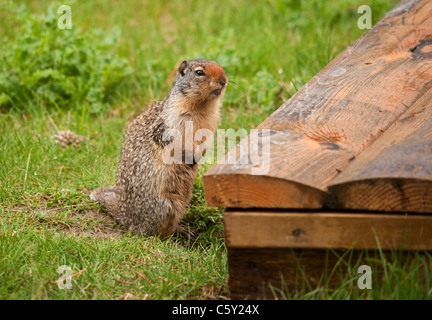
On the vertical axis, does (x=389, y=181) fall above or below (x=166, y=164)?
below

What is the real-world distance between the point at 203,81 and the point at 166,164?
559 mm

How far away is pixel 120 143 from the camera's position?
483 cm

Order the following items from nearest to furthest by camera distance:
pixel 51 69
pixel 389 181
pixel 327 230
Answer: pixel 389 181, pixel 327 230, pixel 51 69

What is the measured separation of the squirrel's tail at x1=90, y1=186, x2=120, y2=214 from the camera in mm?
3865

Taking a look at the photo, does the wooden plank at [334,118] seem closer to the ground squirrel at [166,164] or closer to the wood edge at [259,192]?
A: the wood edge at [259,192]

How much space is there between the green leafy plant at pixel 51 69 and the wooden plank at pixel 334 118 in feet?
8.24

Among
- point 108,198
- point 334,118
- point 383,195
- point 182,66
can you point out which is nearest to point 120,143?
point 108,198

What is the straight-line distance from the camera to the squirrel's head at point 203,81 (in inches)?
144

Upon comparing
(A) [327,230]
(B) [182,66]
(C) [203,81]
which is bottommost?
(A) [327,230]

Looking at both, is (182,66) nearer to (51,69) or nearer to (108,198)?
(108,198)

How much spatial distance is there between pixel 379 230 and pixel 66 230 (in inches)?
79.5

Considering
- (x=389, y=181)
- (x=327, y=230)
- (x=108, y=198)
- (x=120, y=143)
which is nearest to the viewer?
(x=389, y=181)

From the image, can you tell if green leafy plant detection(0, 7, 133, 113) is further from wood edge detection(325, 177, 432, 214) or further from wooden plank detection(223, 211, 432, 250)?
wood edge detection(325, 177, 432, 214)
